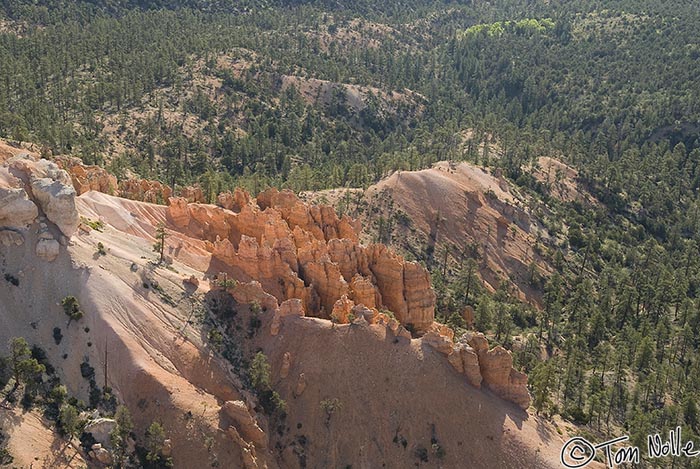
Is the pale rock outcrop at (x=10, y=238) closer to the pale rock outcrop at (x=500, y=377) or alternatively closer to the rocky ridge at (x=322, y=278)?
the rocky ridge at (x=322, y=278)

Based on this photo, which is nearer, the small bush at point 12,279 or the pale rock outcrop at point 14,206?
the small bush at point 12,279

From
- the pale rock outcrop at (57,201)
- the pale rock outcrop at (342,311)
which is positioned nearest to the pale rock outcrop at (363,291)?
the pale rock outcrop at (342,311)

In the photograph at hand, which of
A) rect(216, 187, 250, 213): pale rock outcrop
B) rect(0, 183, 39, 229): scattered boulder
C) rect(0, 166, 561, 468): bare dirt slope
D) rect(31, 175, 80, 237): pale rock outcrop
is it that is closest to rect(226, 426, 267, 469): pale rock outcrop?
rect(0, 166, 561, 468): bare dirt slope

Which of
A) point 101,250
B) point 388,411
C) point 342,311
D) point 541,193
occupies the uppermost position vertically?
point 101,250

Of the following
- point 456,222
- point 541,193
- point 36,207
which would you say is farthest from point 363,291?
point 541,193

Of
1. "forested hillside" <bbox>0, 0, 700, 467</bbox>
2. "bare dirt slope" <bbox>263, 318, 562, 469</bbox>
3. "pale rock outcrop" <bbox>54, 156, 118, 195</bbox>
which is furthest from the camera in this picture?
"forested hillside" <bbox>0, 0, 700, 467</bbox>

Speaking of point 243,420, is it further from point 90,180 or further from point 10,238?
point 90,180

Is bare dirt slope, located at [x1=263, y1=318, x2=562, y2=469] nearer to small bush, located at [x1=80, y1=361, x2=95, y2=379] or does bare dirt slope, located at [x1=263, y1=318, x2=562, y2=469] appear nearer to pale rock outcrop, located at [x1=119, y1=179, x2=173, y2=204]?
small bush, located at [x1=80, y1=361, x2=95, y2=379]

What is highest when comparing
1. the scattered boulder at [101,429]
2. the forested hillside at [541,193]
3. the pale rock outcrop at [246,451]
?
the scattered boulder at [101,429]
